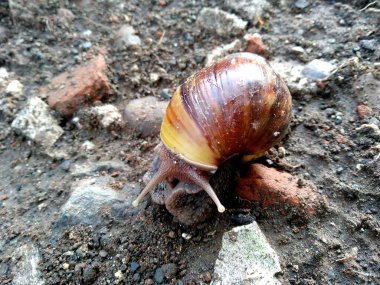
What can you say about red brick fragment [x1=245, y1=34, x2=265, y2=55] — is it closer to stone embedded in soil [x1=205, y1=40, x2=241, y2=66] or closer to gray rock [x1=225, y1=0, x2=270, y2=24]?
stone embedded in soil [x1=205, y1=40, x2=241, y2=66]

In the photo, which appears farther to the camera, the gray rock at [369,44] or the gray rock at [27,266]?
the gray rock at [369,44]

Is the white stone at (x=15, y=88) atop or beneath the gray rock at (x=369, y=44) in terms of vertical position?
Answer: atop

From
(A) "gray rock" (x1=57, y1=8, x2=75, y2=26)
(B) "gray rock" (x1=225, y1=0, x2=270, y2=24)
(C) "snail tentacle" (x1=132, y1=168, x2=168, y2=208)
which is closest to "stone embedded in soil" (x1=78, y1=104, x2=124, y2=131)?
(C) "snail tentacle" (x1=132, y1=168, x2=168, y2=208)

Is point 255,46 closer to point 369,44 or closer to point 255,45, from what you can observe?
point 255,45

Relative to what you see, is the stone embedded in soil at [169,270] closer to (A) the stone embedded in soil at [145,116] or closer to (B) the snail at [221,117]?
(B) the snail at [221,117]

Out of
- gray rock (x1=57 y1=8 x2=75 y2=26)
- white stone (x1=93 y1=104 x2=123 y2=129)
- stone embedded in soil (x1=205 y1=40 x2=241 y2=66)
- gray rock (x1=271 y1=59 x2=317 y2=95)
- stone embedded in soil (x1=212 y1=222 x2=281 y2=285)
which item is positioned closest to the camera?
stone embedded in soil (x1=212 y1=222 x2=281 y2=285)

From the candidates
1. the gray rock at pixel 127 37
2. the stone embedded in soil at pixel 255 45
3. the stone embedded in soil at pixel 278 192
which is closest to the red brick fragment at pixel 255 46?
the stone embedded in soil at pixel 255 45

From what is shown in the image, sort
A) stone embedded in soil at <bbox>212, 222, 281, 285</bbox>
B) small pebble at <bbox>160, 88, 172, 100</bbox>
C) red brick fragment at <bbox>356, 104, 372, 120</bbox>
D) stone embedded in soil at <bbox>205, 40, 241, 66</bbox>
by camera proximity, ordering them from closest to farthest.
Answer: stone embedded in soil at <bbox>212, 222, 281, 285</bbox>
red brick fragment at <bbox>356, 104, 372, 120</bbox>
small pebble at <bbox>160, 88, 172, 100</bbox>
stone embedded in soil at <bbox>205, 40, 241, 66</bbox>
